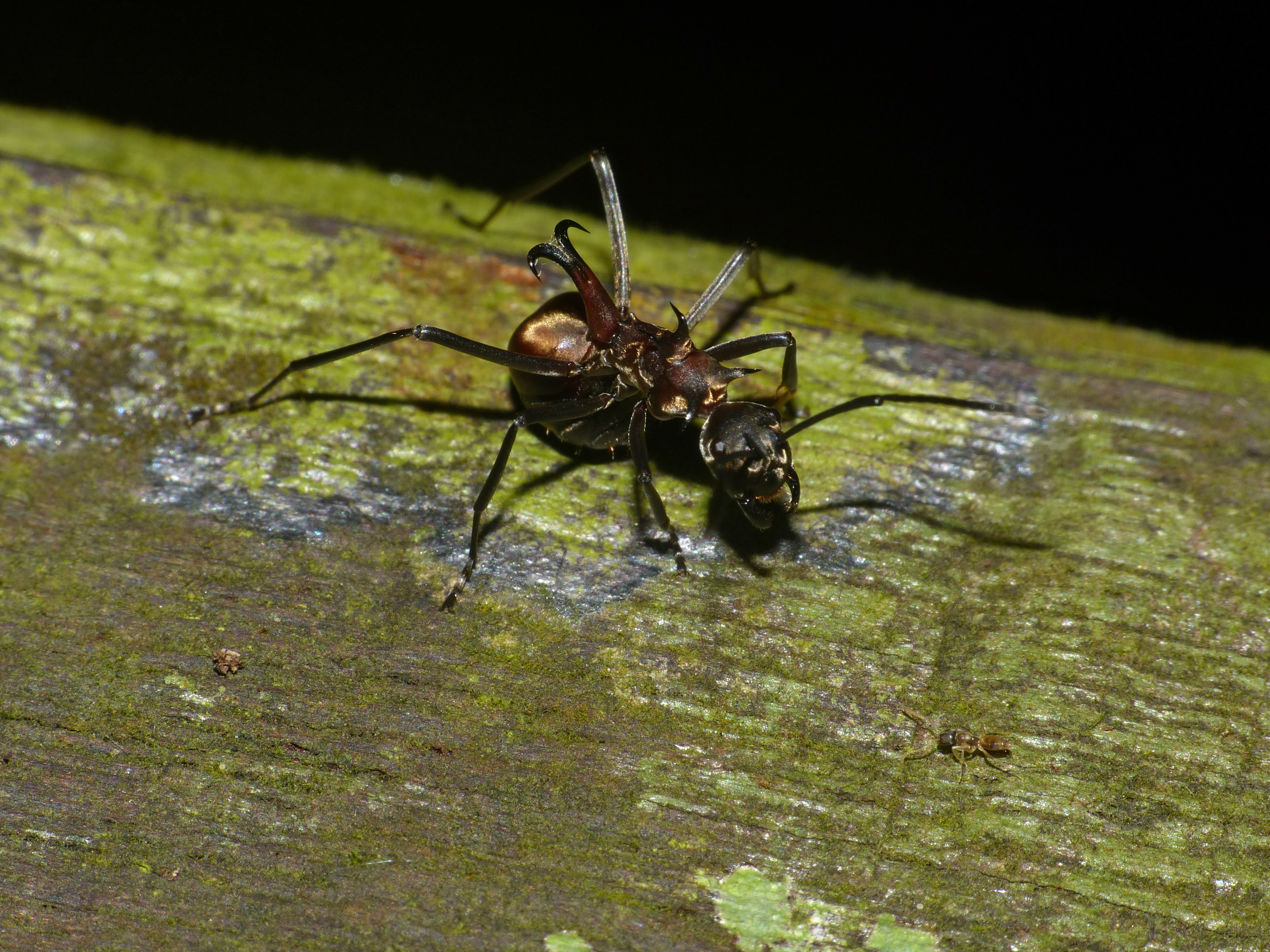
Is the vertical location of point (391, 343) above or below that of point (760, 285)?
below

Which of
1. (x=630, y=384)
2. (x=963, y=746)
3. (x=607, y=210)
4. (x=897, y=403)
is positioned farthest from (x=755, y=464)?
(x=607, y=210)

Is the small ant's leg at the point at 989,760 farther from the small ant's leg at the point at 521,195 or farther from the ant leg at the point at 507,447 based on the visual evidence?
the small ant's leg at the point at 521,195

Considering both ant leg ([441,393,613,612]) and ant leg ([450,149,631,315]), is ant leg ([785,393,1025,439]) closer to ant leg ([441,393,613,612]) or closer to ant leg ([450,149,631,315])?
ant leg ([441,393,613,612])

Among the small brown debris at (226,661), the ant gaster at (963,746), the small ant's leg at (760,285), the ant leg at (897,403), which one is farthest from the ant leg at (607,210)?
the ant gaster at (963,746)

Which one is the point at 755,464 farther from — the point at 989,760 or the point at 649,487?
the point at 989,760

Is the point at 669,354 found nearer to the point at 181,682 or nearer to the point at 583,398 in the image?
the point at 583,398

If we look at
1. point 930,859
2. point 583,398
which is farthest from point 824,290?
point 930,859
